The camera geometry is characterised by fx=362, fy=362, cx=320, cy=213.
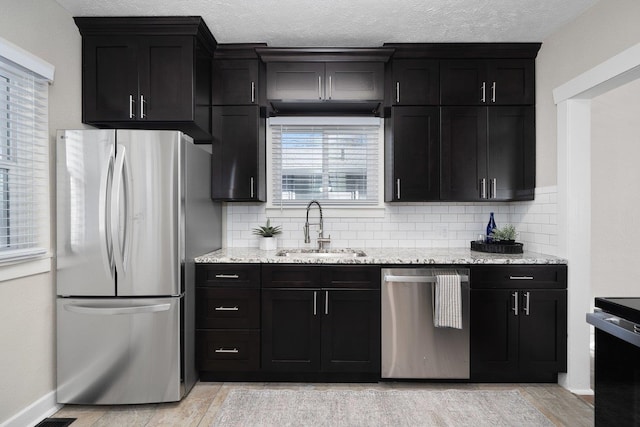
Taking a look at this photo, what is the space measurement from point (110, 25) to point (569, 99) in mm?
3554

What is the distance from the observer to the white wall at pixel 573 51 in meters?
2.30

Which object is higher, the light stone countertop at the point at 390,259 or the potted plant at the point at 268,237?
the potted plant at the point at 268,237

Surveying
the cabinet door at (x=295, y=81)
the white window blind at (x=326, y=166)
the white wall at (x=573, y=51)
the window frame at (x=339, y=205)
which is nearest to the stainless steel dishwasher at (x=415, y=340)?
the window frame at (x=339, y=205)

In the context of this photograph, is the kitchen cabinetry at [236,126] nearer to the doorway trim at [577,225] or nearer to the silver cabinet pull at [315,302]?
the silver cabinet pull at [315,302]

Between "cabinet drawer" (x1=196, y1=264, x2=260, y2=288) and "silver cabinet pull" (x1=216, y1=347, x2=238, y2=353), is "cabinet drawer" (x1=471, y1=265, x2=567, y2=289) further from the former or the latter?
"silver cabinet pull" (x1=216, y1=347, x2=238, y2=353)

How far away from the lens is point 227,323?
2.79 m

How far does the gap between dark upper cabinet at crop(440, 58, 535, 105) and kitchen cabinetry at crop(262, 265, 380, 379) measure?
1.70m

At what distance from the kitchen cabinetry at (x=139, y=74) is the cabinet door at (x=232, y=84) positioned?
36 cm

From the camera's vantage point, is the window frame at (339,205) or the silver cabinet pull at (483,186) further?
the window frame at (339,205)

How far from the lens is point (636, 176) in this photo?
343 centimetres

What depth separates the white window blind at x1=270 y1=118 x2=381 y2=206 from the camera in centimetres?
356

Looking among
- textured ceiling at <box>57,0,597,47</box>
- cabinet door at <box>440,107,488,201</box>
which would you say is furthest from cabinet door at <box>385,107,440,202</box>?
textured ceiling at <box>57,0,597,47</box>

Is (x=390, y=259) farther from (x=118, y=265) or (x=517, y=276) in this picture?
(x=118, y=265)

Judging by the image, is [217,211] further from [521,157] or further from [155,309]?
[521,157]
